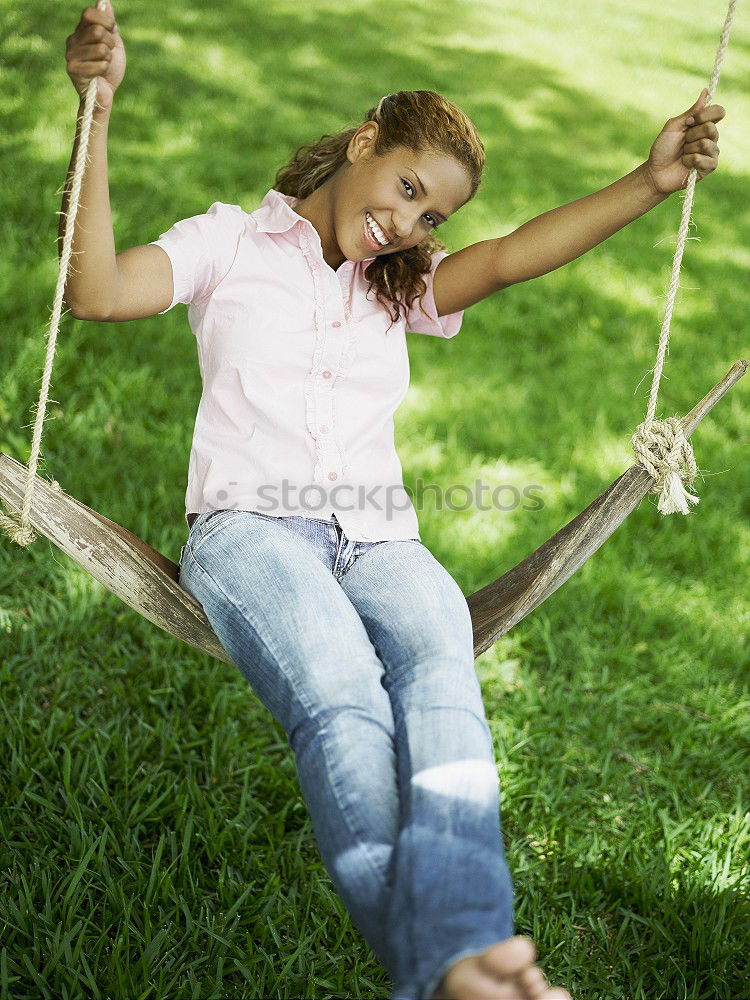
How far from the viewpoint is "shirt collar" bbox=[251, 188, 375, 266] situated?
1801 millimetres

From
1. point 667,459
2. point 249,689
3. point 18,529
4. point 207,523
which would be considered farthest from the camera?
point 249,689

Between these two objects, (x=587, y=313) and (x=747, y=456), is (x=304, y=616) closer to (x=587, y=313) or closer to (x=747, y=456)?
(x=747, y=456)

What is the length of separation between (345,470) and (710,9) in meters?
10.4

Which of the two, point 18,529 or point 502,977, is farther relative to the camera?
point 18,529

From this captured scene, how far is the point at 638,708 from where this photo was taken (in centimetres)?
256

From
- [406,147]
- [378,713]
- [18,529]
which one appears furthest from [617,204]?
[18,529]

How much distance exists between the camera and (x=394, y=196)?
173 centimetres

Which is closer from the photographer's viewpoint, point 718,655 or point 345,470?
point 345,470

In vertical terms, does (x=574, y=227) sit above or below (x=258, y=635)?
above

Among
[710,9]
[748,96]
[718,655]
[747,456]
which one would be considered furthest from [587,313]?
[710,9]

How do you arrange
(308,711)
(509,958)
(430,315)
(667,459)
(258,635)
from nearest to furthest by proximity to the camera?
(509,958), (308,711), (258,635), (667,459), (430,315)

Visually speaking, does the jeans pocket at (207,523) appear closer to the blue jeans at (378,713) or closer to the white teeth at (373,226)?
the blue jeans at (378,713)

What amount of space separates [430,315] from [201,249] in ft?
1.63

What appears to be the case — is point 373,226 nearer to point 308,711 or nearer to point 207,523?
point 207,523
